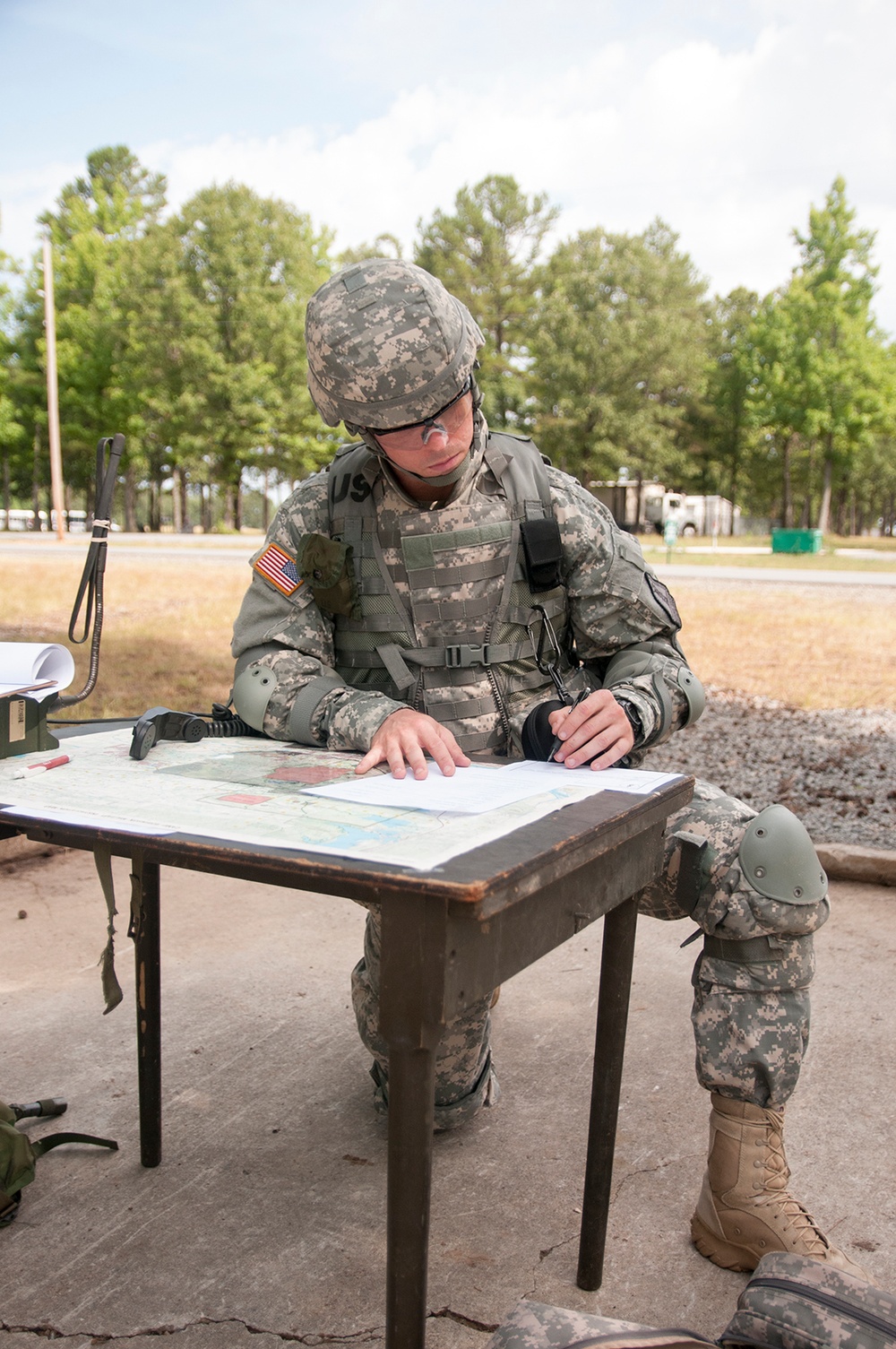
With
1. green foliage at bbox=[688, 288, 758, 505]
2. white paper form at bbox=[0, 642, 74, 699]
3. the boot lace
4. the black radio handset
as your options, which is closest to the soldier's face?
the black radio handset

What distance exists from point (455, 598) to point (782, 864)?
2.71ft

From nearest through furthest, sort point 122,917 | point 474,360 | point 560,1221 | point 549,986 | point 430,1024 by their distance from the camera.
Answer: point 430,1024 < point 560,1221 < point 474,360 < point 549,986 < point 122,917

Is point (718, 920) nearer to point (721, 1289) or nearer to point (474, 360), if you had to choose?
point (721, 1289)

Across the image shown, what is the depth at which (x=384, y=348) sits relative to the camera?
6.34 feet

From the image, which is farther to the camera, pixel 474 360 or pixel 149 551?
pixel 149 551

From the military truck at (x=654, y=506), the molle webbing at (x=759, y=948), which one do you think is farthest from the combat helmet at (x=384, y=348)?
the military truck at (x=654, y=506)

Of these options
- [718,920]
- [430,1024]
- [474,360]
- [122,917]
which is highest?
[474,360]

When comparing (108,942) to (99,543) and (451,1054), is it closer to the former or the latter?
(99,543)

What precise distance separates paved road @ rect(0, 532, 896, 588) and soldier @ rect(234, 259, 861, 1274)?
10.8 meters

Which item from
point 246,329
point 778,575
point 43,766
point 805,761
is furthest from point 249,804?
point 246,329

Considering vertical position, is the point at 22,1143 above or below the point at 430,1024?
below

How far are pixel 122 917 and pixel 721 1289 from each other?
86.3 inches

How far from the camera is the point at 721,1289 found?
172cm

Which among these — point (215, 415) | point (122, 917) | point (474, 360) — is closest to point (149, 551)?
point (215, 415)
